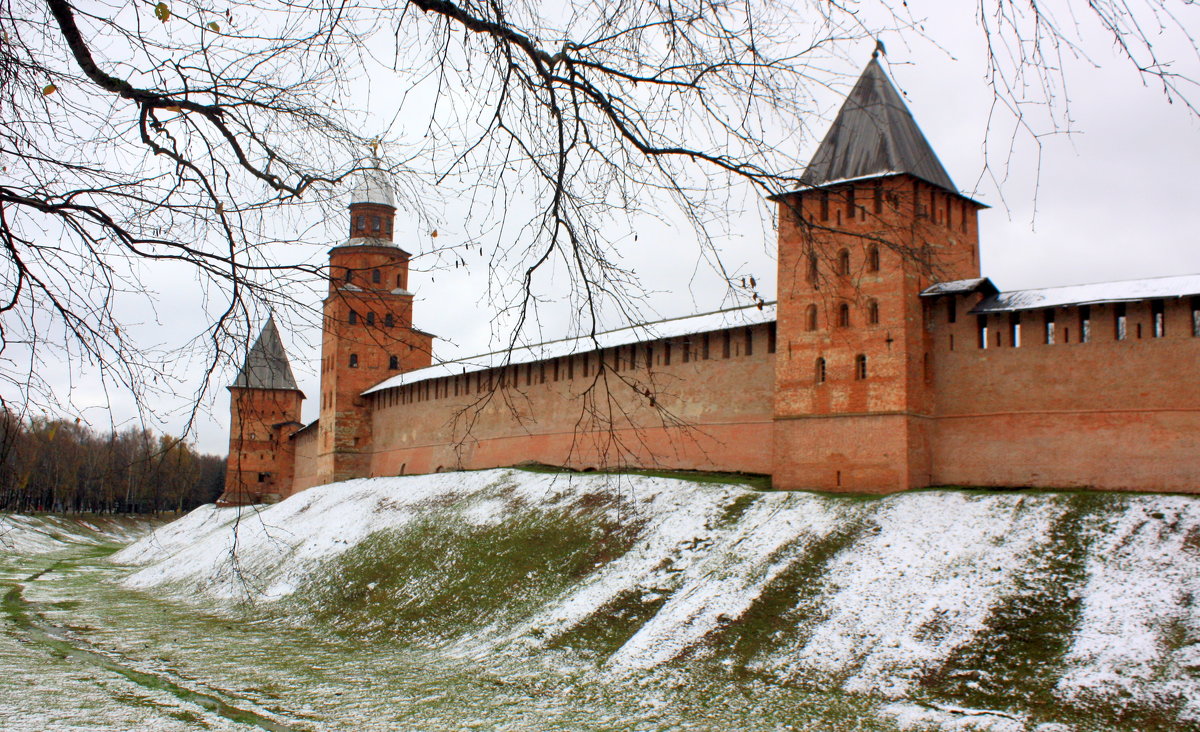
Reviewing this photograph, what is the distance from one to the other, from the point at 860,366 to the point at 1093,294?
3.80 meters

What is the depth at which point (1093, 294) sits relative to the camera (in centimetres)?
1628

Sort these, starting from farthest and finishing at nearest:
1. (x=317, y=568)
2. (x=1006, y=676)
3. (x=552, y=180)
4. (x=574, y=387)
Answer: (x=574, y=387)
(x=317, y=568)
(x=1006, y=676)
(x=552, y=180)

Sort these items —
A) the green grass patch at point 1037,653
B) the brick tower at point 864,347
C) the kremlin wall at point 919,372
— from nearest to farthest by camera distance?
the green grass patch at point 1037,653, the kremlin wall at point 919,372, the brick tower at point 864,347

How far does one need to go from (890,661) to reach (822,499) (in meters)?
Answer: 5.61

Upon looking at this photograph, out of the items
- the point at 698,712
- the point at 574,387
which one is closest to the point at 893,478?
the point at 698,712

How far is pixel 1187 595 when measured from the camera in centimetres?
1133

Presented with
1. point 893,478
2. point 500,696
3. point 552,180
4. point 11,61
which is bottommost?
point 500,696

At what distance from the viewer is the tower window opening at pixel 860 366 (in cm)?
1784

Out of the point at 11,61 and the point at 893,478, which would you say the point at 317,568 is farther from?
the point at 11,61

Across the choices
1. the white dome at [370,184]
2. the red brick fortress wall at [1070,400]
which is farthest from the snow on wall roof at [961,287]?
the white dome at [370,184]

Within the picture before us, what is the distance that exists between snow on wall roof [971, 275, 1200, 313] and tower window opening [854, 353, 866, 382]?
1.97m

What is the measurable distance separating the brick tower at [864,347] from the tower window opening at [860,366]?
0.7 inches

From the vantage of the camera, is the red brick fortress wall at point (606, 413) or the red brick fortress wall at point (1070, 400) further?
the red brick fortress wall at point (606, 413)

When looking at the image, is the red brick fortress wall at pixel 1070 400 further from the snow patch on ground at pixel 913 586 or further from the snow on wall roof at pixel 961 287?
the snow patch on ground at pixel 913 586
